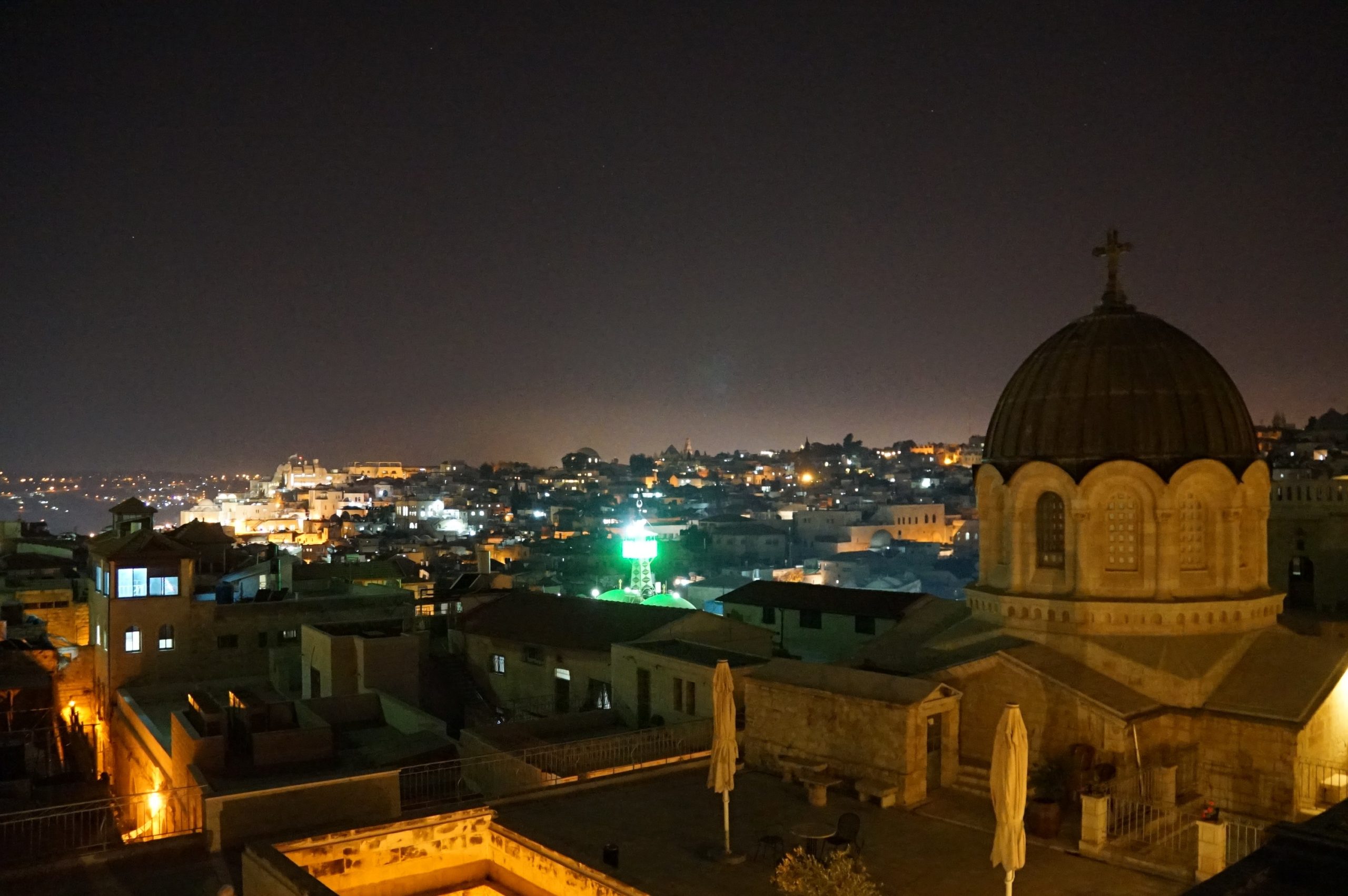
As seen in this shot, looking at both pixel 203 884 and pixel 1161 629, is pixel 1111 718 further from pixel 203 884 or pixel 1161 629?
pixel 203 884

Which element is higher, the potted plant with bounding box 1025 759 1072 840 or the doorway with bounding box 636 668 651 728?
the potted plant with bounding box 1025 759 1072 840

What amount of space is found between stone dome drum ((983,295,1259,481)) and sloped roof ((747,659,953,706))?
18.8 ft

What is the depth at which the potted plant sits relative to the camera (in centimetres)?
1606

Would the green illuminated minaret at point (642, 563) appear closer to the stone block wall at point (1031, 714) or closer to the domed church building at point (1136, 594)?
the domed church building at point (1136, 594)

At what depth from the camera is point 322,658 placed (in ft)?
116

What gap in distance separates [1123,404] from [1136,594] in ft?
12.6

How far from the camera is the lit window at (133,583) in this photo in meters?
39.3

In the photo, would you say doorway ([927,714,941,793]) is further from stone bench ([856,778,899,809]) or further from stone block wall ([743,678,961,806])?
stone bench ([856,778,899,809])

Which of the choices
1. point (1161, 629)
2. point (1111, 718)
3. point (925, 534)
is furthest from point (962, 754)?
point (925, 534)

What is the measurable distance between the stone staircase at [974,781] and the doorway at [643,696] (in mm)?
11524

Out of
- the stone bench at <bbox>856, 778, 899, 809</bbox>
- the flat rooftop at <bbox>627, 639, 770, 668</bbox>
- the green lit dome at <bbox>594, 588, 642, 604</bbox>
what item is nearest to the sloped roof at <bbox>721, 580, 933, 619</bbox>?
the green lit dome at <bbox>594, 588, 642, 604</bbox>

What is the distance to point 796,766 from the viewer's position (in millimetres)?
19125

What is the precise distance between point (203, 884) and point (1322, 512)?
33.6 metres

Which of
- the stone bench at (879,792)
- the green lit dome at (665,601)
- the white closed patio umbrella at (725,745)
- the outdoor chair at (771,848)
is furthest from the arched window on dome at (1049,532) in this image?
the green lit dome at (665,601)
